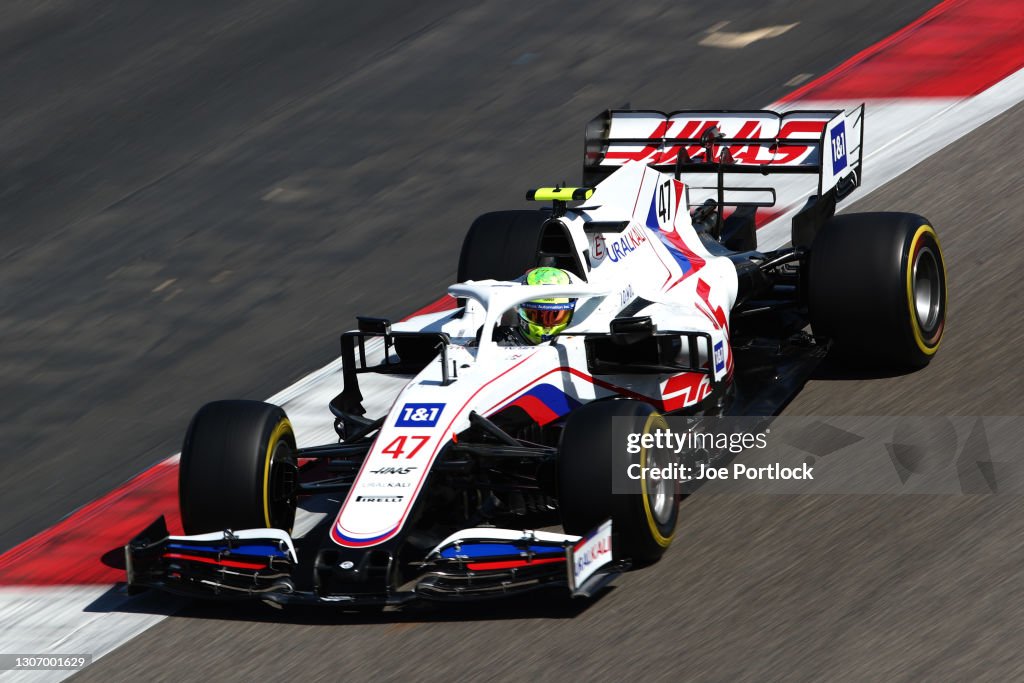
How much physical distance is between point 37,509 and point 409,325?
3154 millimetres

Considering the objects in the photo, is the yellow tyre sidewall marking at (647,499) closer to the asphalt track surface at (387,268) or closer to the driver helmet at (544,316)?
the asphalt track surface at (387,268)

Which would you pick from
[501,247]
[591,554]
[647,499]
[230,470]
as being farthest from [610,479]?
[501,247]

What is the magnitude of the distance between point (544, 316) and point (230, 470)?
2.00 m

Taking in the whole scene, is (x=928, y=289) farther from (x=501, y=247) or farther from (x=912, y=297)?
(x=501, y=247)

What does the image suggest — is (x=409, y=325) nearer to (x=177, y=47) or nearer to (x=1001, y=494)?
(x=1001, y=494)

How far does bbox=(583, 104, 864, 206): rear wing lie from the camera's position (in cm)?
1234

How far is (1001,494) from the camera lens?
9078 mm

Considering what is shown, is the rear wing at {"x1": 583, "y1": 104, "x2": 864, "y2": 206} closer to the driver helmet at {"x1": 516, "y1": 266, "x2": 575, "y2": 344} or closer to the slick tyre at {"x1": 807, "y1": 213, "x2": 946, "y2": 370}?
the slick tyre at {"x1": 807, "y1": 213, "x2": 946, "y2": 370}

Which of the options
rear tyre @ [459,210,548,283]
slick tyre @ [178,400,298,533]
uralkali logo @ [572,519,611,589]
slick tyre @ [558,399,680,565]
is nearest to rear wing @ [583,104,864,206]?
rear tyre @ [459,210,548,283]

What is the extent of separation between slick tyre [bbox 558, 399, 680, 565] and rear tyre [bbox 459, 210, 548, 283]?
10.9ft

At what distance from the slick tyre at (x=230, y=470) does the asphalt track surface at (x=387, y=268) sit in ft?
1.73

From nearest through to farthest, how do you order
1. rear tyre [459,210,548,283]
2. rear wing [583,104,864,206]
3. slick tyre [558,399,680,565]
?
1. slick tyre [558,399,680,565]
2. rear tyre [459,210,548,283]
3. rear wing [583,104,864,206]

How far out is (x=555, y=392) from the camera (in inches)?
376

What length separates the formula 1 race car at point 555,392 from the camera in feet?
27.7
